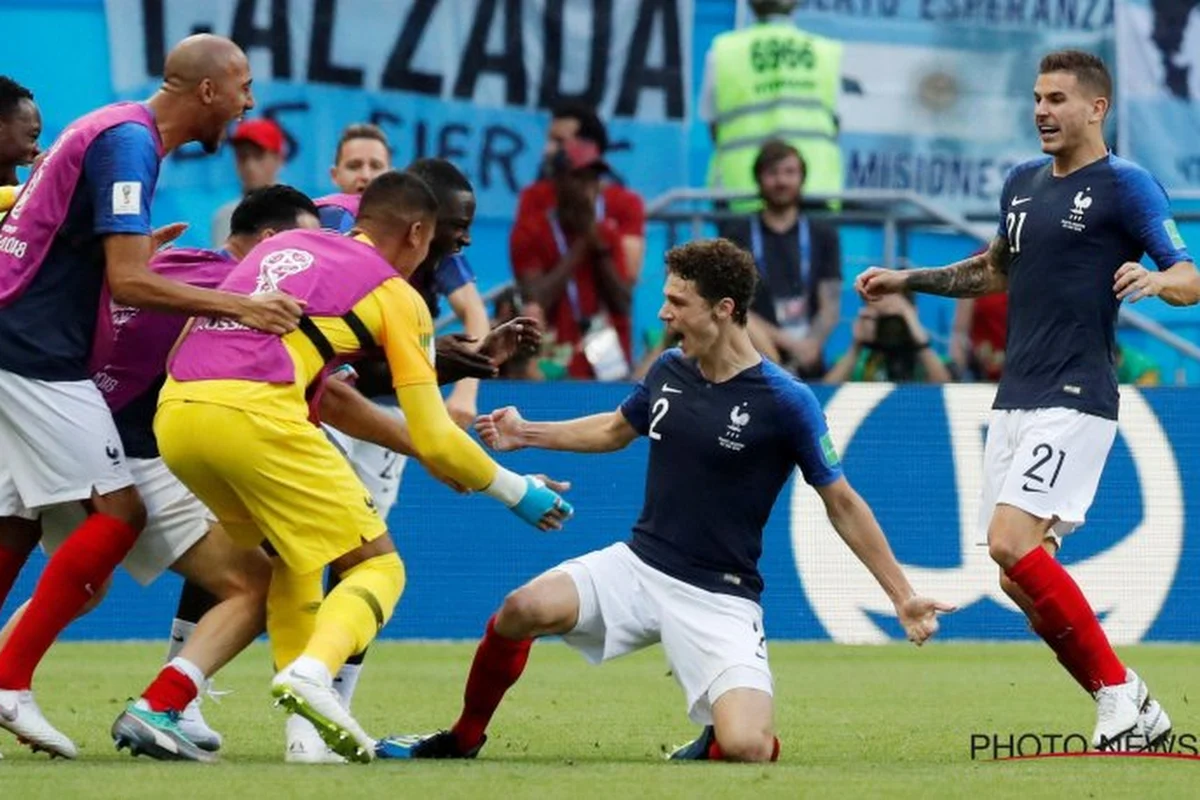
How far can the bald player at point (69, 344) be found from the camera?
8344mm

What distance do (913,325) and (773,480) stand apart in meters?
6.64

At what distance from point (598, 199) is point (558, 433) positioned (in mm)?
6378

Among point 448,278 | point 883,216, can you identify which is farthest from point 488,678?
point 883,216

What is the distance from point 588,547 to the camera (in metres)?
14.0

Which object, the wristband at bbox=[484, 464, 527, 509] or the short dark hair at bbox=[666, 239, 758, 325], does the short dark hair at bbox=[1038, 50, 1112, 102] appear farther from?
the wristband at bbox=[484, 464, 527, 509]

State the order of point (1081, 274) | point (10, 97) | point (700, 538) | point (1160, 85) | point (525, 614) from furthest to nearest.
Result: point (1160, 85), point (10, 97), point (1081, 274), point (700, 538), point (525, 614)

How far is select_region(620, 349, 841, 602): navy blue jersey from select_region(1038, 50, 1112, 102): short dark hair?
1579 millimetres

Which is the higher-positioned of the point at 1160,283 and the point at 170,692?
the point at 1160,283

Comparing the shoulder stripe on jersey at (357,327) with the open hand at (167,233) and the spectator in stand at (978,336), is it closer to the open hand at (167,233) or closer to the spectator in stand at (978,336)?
the open hand at (167,233)

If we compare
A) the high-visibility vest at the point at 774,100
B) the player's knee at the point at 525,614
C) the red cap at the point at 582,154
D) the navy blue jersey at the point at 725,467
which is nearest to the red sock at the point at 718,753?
the navy blue jersey at the point at 725,467

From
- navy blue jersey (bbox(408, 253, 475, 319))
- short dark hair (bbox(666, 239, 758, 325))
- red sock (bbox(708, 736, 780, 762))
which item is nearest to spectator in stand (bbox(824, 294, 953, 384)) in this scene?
navy blue jersey (bbox(408, 253, 475, 319))

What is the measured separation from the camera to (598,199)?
15461mm

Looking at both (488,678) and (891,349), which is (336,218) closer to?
(488,678)

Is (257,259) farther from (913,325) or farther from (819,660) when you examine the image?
(913,325)
